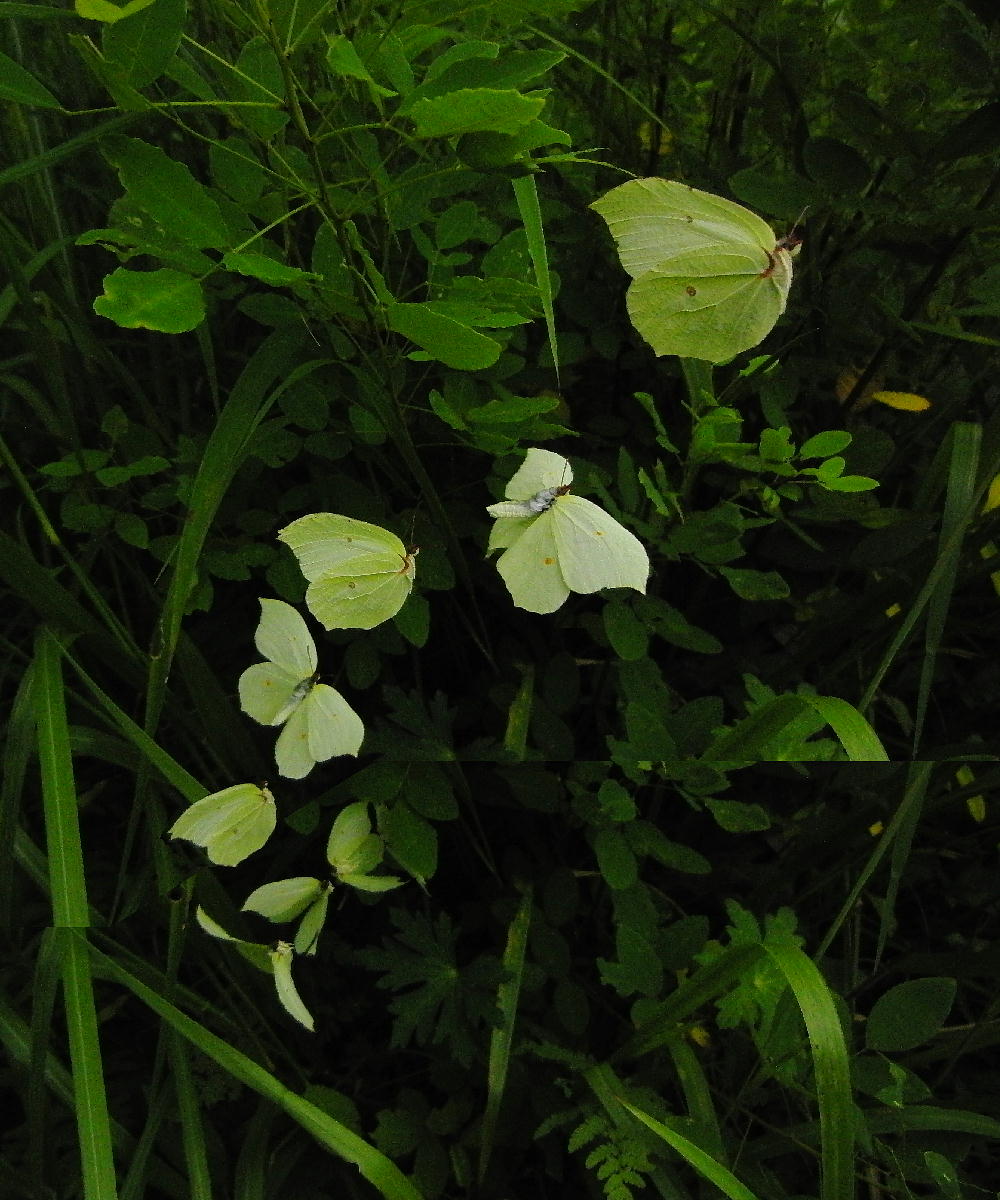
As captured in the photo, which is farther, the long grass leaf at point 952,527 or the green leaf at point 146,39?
the long grass leaf at point 952,527

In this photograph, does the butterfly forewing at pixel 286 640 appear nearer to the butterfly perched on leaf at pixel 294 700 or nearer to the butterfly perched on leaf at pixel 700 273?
the butterfly perched on leaf at pixel 294 700

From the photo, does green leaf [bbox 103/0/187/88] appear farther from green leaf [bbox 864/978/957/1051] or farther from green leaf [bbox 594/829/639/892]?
green leaf [bbox 864/978/957/1051]

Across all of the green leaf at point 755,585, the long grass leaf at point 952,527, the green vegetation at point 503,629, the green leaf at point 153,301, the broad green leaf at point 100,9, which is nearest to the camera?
the broad green leaf at point 100,9

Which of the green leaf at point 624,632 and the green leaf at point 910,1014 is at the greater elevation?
the green leaf at point 624,632

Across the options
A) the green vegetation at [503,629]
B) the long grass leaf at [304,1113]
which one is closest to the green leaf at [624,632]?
the green vegetation at [503,629]

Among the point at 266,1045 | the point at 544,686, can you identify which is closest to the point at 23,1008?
the point at 266,1045

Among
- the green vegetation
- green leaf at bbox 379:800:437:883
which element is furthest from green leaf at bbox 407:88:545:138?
green leaf at bbox 379:800:437:883

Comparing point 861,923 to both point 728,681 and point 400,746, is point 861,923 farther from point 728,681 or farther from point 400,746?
point 400,746

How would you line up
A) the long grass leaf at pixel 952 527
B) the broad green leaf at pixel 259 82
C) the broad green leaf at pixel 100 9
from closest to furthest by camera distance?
the broad green leaf at pixel 100 9 → the broad green leaf at pixel 259 82 → the long grass leaf at pixel 952 527
